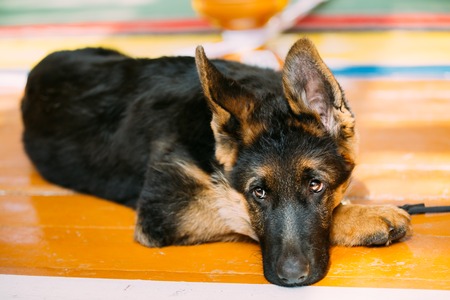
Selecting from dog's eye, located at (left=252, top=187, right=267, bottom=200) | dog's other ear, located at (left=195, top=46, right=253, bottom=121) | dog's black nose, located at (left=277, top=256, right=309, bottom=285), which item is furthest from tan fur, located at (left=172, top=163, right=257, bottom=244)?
dog's black nose, located at (left=277, top=256, right=309, bottom=285)

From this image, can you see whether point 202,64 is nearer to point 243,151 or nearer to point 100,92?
point 243,151

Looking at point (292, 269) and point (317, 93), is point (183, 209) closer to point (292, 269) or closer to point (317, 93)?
point (292, 269)

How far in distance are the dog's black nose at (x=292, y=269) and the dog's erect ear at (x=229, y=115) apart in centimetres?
57

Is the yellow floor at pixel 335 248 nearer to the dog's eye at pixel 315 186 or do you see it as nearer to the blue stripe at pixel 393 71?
the blue stripe at pixel 393 71

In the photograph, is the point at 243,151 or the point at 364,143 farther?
the point at 364,143

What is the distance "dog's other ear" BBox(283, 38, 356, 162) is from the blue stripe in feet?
10.5

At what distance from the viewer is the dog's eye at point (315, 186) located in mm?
2957

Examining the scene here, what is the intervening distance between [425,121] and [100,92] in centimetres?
233

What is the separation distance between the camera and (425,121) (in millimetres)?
4887

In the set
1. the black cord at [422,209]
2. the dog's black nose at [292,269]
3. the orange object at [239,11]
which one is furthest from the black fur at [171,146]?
the orange object at [239,11]

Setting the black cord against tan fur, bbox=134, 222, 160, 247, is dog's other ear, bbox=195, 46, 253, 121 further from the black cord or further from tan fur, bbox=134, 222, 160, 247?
the black cord

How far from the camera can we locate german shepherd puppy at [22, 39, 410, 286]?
9.60 ft

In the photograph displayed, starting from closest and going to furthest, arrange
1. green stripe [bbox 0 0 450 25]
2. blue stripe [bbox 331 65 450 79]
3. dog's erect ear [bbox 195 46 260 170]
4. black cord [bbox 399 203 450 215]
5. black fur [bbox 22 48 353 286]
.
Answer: black fur [bbox 22 48 353 286] < dog's erect ear [bbox 195 46 260 170] < black cord [bbox 399 203 450 215] < blue stripe [bbox 331 65 450 79] < green stripe [bbox 0 0 450 25]

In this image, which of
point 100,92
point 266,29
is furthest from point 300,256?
point 266,29
